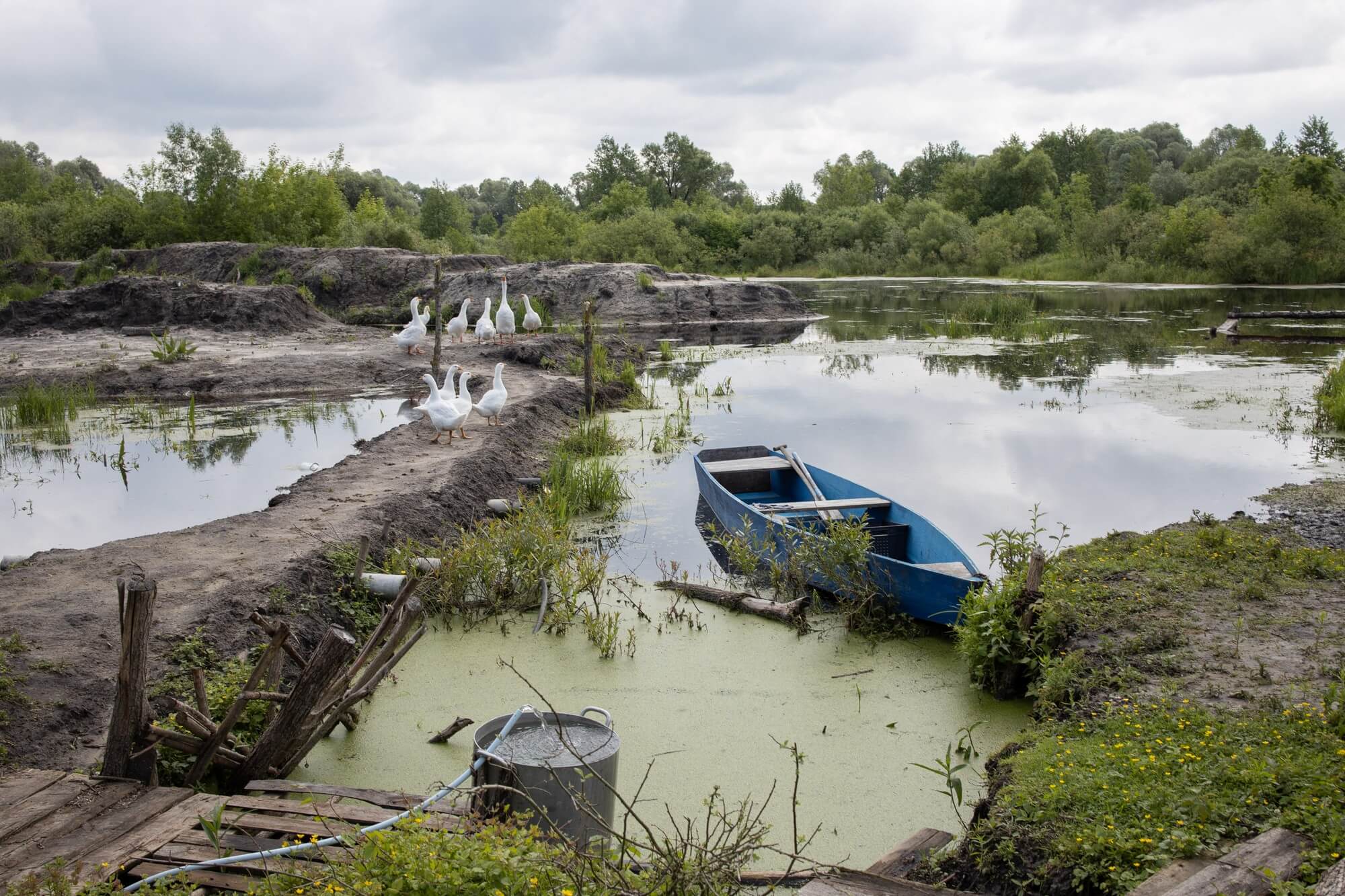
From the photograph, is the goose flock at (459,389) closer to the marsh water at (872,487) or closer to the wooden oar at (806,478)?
the marsh water at (872,487)

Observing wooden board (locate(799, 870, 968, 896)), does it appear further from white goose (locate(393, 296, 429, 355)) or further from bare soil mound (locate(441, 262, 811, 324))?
bare soil mound (locate(441, 262, 811, 324))

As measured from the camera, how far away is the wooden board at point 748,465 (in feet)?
35.2

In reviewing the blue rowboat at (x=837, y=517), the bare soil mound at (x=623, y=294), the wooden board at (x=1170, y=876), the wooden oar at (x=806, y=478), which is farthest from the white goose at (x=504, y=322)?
the wooden board at (x=1170, y=876)

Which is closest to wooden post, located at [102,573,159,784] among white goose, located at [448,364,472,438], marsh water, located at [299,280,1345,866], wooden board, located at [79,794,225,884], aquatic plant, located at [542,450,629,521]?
wooden board, located at [79,794,225,884]

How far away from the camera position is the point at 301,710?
4598mm

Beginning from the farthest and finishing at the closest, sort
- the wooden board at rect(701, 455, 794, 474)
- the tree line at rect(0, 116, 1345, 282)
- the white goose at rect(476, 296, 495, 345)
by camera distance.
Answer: the tree line at rect(0, 116, 1345, 282), the white goose at rect(476, 296, 495, 345), the wooden board at rect(701, 455, 794, 474)

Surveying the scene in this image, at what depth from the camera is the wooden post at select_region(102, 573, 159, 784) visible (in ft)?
13.8

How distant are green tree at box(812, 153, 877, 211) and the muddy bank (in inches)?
2872

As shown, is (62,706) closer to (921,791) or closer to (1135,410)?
(921,791)

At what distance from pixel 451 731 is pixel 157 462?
9.08 meters

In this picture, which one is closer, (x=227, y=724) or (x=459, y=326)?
(x=227, y=724)

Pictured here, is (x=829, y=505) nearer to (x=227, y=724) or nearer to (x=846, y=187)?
(x=227, y=724)

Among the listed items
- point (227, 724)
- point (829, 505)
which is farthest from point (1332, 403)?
point (227, 724)

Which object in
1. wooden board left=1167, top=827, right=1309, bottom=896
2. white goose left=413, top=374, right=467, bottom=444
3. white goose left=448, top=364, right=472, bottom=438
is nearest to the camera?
wooden board left=1167, top=827, right=1309, bottom=896
